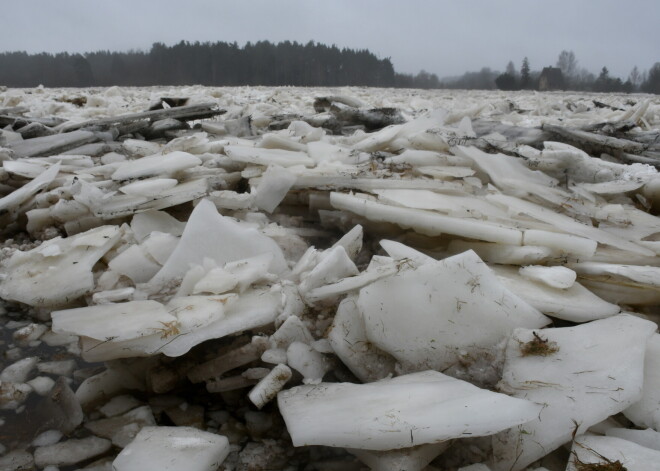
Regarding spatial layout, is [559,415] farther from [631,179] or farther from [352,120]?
[352,120]

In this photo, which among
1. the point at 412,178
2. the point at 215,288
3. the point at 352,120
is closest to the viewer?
the point at 215,288

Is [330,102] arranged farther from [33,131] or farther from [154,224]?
[154,224]

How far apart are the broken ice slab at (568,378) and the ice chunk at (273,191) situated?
0.98m

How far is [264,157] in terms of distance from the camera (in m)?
1.95

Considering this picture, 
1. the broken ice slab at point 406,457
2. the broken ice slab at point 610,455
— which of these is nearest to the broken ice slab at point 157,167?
the broken ice slab at point 406,457

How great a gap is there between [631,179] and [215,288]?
155cm

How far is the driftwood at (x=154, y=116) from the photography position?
3.08 m

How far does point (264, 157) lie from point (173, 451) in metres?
1.31

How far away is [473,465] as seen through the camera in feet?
2.53

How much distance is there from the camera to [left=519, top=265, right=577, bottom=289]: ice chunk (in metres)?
1.10

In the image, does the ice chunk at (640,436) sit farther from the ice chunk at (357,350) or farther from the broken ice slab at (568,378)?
the ice chunk at (357,350)

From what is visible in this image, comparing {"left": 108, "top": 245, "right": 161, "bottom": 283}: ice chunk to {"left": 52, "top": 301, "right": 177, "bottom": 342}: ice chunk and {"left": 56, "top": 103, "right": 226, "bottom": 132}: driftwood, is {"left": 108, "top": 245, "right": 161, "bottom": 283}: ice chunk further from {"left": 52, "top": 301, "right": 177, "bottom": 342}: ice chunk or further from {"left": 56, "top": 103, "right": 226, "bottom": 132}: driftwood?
{"left": 56, "top": 103, "right": 226, "bottom": 132}: driftwood

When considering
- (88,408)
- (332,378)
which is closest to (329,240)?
(332,378)

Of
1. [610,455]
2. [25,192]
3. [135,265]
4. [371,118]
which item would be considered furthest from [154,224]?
[371,118]
